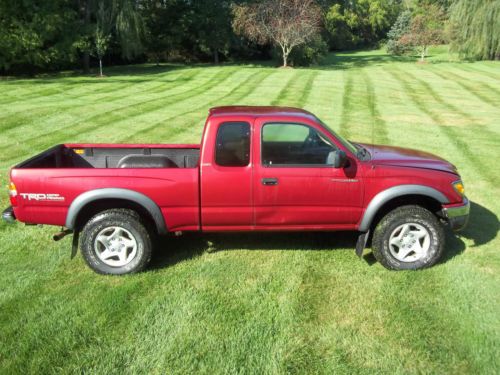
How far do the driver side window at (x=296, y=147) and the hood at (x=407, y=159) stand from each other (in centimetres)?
61

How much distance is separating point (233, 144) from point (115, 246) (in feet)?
5.76

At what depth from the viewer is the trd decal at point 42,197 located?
485 centimetres

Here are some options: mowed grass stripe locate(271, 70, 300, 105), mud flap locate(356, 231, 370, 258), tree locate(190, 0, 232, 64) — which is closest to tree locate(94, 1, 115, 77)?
tree locate(190, 0, 232, 64)

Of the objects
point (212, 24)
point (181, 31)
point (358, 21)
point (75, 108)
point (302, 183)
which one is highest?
point (358, 21)

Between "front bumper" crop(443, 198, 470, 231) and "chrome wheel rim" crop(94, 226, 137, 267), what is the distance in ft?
11.7

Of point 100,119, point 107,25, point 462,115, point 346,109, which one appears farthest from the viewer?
point 107,25

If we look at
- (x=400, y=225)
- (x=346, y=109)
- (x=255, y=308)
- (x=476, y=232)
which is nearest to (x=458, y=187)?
(x=400, y=225)

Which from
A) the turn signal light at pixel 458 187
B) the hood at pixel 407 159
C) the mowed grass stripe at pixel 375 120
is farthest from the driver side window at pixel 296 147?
the mowed grass stripe at pixel 375 120

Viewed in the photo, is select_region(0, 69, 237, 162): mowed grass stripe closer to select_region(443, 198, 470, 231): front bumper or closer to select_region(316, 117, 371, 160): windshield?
select_region(316, 117, 371, 160): windshield

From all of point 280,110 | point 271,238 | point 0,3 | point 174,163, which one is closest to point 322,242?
point 271,238

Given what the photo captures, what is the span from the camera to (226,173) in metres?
4.96

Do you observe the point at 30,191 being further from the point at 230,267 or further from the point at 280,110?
the point at 280,110

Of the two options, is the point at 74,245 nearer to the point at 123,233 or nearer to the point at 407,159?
the point at 123,233

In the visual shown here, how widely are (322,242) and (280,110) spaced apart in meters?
1.84
